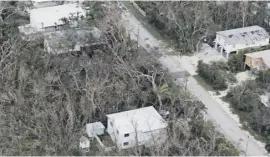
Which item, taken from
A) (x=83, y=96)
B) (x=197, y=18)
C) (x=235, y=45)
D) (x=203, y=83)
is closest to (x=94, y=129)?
(x=83, y=96)

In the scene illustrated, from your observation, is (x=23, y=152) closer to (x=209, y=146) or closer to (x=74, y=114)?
(x=74, y=114)

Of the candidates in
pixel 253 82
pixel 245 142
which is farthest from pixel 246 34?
pixel 245 142

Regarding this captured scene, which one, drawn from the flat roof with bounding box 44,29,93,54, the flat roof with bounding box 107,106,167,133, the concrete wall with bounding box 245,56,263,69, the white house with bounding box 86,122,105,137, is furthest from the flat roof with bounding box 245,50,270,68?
the white house with bounding box 86,122,105,137

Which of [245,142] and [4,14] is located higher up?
[4,14]

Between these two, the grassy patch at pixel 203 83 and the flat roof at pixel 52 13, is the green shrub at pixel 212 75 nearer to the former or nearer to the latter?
the grassy patch at pixel 203 83

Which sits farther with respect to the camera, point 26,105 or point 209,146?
point 26,105

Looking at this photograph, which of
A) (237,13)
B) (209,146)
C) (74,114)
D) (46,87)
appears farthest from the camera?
(237,13)

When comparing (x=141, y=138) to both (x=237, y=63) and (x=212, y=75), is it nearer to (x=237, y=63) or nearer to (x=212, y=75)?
(x=212, y=75)
